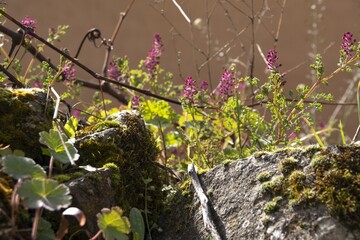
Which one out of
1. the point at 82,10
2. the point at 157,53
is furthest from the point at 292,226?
the point at 82,10

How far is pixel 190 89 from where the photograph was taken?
2486mm

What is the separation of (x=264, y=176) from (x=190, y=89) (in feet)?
2.19

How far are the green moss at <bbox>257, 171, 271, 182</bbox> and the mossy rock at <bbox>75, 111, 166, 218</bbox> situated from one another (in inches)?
16.4

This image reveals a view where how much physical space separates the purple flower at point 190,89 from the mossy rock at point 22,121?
0.59 meters

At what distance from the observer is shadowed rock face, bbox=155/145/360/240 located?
68.1 inches

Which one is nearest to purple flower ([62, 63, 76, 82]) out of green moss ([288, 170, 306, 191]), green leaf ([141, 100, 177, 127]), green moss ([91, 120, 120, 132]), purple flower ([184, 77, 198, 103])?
green leaf ([141, 100, 177, 127])

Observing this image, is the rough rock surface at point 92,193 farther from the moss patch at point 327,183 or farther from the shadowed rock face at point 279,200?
the moss patch at point 327,183

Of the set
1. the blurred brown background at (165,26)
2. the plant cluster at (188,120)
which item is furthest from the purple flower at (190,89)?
the blurred brown background at (165,26)

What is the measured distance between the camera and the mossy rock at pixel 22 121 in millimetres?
1973

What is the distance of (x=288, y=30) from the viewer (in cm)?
614

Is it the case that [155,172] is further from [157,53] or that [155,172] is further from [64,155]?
[157,53]

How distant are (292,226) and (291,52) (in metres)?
4.54

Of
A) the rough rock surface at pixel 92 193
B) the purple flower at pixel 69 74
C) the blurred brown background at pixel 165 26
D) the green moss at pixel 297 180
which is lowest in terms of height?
the green moss at pixel 297 180

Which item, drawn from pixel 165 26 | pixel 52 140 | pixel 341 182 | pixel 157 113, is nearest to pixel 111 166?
pixel 52 140
